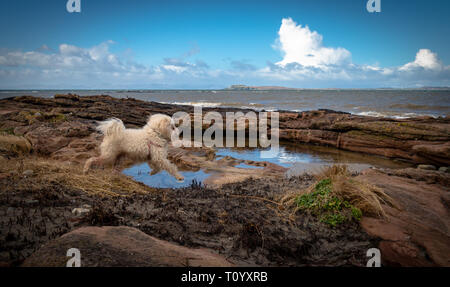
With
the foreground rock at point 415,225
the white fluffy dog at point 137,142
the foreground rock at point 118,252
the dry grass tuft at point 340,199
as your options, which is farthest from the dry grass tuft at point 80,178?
the foreground rock at point 415,225

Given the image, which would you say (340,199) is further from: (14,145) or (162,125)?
(14,145)

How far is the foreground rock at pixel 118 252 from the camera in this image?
1867mm

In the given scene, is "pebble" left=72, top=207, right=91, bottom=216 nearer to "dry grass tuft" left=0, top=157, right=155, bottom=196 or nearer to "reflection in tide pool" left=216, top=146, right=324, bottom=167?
"dry grass tuft" left=0, top=157, right=155, bottom=196

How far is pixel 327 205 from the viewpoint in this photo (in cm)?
364

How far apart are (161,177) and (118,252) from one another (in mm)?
4344

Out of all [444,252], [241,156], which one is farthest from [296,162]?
[444,252]

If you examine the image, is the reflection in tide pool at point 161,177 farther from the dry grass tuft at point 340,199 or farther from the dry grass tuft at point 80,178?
the dry grass tuft at point 340,199

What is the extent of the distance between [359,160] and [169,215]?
8783 mm

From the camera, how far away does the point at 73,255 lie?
1.88 metres

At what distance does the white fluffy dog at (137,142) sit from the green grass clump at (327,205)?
11.1ft

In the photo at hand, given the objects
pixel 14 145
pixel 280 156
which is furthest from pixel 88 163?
pixel 280 156

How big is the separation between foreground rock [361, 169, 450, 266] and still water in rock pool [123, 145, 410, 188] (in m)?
2.15

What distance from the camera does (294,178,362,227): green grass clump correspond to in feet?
Result: 11.2

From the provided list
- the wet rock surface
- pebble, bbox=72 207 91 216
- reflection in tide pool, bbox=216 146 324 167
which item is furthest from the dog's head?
reflection in tide pool, bbox=216 146 324 167
